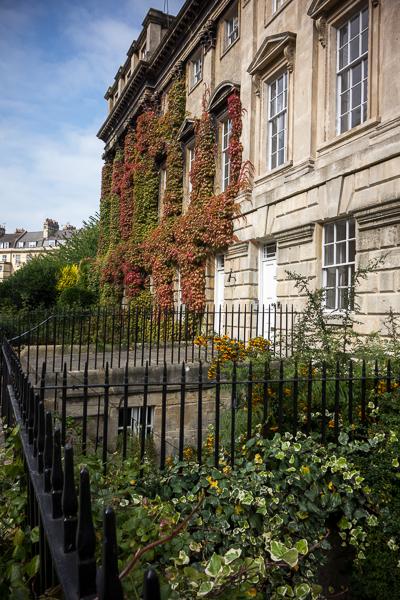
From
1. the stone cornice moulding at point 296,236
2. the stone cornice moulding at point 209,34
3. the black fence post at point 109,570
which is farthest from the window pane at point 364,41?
the black fence post at point 109,570

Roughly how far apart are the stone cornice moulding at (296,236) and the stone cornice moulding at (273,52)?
427 cm

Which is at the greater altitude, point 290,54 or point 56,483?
point 290,54

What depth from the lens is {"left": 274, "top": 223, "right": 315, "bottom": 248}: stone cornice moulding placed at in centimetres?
1001

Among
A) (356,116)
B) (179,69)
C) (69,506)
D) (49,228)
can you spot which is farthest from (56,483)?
(49,228)

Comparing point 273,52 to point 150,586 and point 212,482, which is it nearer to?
point 212,482

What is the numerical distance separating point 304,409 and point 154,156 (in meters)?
16.8

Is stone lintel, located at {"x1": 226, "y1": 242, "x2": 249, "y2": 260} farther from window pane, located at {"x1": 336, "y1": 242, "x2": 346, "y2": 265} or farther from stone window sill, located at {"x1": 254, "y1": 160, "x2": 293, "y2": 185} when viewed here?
window pane, located at {"x1": 336, "y1": 242, "x2": 346, "y2": 265}

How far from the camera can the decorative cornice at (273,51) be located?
10.8 m

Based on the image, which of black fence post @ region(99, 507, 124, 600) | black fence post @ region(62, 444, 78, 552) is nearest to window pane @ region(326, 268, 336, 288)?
black fence post @ region(62, 444, 78, 552)

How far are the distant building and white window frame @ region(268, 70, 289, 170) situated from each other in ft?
282

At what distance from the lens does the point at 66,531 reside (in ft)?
5.20

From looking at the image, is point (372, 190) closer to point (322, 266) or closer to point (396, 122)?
point (396, 122)

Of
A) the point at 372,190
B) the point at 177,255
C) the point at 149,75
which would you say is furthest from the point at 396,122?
the point at 149,75

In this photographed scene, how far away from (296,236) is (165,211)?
27.6 feet
